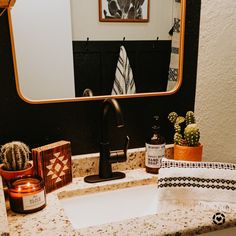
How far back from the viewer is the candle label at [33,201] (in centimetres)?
78

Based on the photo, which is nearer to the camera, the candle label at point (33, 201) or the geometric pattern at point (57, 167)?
the candle label at point (33, 201)

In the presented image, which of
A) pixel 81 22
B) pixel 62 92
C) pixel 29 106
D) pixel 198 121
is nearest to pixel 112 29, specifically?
pixel 81 22

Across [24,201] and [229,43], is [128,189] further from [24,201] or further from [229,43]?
[229,43]

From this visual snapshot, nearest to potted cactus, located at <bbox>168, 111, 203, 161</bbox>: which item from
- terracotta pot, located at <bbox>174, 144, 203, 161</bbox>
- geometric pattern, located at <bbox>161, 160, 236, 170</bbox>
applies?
terracotta pot, located at <bbox>174, 144, 203, 161</bbox>

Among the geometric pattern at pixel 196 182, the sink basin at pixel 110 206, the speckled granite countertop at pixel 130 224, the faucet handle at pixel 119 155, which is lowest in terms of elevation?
the sink basin at pixel 110 206

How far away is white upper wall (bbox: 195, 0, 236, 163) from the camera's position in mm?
1078

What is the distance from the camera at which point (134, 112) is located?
3.67ft

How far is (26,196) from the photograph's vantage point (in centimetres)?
77

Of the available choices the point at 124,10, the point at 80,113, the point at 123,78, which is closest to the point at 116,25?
the point at 124,10

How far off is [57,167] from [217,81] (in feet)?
2.22

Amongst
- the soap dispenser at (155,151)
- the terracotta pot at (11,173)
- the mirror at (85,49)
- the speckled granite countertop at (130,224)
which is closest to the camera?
the speckled granite countertop at (130,224)

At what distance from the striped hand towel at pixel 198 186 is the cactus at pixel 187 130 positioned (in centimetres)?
14

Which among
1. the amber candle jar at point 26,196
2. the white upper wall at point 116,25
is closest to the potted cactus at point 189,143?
the white upper wall at point 116,25

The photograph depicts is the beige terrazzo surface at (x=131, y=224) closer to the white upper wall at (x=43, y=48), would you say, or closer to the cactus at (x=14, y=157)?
the cactus at (x=14, y=157)
